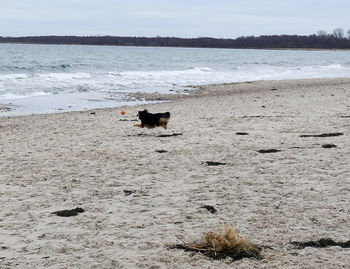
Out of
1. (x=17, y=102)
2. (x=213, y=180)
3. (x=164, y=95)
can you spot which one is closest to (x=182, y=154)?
(x=213, y=180)

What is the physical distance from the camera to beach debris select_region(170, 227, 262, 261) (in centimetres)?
407

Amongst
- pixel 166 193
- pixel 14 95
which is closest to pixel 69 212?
pixel 166 193

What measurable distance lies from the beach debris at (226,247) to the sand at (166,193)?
0.31 feet

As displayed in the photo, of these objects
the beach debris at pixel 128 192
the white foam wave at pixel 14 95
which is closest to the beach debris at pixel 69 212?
the beach debris at pixel 128 192

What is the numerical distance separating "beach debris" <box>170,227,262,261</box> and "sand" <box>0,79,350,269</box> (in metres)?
0.09

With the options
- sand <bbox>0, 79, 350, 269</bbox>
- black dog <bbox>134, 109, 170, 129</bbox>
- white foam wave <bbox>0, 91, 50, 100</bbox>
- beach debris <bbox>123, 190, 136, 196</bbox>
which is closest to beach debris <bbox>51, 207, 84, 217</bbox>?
sand <bbox>0, 79, 350, 269</bbox>

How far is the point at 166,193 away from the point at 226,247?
6.28ft

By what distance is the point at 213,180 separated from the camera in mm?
6496

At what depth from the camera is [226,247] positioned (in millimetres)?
4117

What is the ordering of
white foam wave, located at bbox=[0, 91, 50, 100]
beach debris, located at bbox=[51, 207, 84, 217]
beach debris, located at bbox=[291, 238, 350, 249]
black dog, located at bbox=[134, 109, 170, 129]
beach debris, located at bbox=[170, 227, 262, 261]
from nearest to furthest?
beach debris, located at bbox=[170, 227, 262, 261]
beach debris, located at bbox=[291, 238, 350, 249]
beach debris, located at bbox=[51, 207, 84, 217]
black dog, located at bbox=[134, 109, 170, 129]
white foam wave, located at bbox=[0, 91, 50, 100]

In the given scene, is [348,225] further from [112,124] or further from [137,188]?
[112,124]

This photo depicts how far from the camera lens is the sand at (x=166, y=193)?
415 cm

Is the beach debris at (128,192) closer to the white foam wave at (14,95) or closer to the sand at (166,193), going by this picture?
the sand at (166,193)

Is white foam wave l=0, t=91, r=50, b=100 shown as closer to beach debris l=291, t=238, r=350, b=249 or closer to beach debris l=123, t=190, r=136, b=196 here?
beach debris l=123, t=190, r=136, b=196
